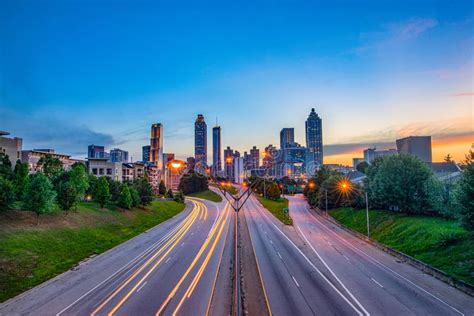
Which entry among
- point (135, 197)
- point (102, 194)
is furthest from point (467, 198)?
point (135, 197)

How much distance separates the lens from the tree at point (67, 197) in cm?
4500

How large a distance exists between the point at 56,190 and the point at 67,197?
11.0 feet

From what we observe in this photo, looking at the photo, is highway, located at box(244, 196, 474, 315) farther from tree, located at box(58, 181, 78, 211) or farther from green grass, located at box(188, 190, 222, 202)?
green grass, located at box(188, 190, 222, 202)

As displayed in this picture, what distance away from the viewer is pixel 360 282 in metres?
24.7

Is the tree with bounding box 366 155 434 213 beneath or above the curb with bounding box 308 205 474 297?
above

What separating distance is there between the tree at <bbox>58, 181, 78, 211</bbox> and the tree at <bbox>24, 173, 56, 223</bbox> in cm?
662

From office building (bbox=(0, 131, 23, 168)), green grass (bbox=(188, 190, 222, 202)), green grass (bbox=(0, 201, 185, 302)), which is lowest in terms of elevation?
green grass (bbox=(188, 190, 222, 202))

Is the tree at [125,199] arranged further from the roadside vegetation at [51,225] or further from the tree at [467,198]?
the tree at [467,198]

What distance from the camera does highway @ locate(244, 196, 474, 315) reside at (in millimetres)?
19422

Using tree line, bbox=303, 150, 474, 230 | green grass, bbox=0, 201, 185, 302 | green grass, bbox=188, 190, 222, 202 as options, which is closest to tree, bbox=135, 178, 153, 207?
green grass, bbox=0, 201, 185, 302

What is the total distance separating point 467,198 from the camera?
27.6 metres

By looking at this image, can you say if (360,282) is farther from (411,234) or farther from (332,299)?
(411,234)

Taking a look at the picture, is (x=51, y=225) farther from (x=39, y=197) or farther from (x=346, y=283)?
(x=346, y=283)

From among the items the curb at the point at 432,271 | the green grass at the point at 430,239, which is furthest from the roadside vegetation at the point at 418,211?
the curb at the point at 432,271
